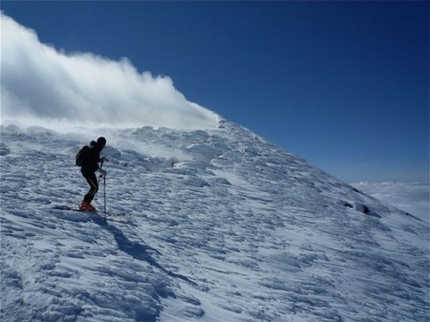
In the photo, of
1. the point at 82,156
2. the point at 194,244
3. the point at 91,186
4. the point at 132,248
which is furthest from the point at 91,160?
the point at 194,244

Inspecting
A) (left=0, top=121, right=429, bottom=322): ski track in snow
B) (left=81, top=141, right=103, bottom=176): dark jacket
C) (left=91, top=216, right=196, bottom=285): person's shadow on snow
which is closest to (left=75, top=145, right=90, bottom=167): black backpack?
(left=81, top=141, right=103, bottom=176): dark jacket

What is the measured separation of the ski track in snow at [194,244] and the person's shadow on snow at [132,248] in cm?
5

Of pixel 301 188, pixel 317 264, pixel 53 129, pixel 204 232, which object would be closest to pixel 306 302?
pixel 317 264

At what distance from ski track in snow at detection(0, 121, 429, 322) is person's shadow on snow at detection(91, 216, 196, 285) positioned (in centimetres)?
5

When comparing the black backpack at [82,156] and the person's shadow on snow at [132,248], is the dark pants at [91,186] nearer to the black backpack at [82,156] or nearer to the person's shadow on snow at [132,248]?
the black backpack at [82,156]

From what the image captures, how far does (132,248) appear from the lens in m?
9.78

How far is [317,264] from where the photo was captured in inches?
503

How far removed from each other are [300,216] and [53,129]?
17.1 m

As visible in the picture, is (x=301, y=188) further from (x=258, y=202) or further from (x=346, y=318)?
(x=346, y=318)

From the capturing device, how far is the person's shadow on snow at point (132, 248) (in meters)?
9.17

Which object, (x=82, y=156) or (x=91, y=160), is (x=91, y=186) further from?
(x=82, y=156)

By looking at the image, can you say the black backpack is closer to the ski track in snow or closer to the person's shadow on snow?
the ski track in snow

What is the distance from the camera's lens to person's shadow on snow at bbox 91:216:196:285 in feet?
30.1

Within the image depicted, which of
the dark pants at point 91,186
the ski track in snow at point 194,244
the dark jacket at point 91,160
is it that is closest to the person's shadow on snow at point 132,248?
the ski track in snow at point 194,244
